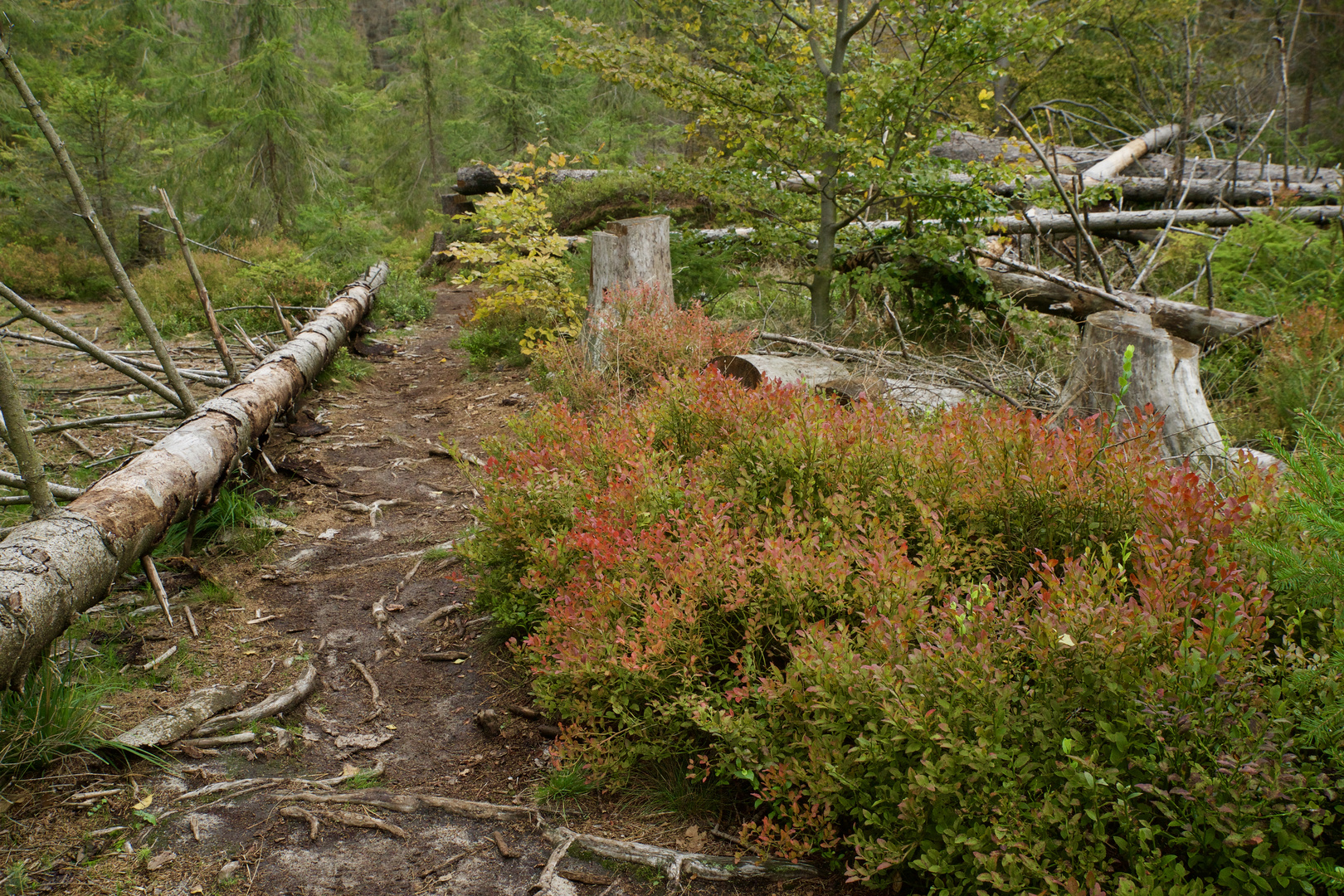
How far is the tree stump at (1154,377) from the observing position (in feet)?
14.3

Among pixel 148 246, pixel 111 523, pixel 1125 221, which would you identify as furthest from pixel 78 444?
pixel 148 246

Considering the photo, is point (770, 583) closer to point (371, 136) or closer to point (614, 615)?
point (614, 615)

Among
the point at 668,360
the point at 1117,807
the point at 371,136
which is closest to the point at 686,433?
the point at 668,360

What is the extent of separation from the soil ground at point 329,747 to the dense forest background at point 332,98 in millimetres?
10366

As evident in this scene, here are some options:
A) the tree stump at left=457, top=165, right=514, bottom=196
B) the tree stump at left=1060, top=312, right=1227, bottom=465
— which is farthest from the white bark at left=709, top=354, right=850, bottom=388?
the tree stump at left=457, top=165, right=514, bottom=196

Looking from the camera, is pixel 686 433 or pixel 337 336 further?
pixel 337 336

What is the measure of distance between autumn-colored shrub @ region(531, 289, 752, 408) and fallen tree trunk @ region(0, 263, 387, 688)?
236 cm

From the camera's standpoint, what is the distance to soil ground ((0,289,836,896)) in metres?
2.47

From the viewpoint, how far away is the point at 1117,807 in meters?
1.83

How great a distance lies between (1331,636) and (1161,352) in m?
2.79

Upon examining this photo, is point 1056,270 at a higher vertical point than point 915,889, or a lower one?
higher

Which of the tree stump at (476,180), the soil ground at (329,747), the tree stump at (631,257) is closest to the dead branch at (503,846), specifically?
the soil ground at (329,747)

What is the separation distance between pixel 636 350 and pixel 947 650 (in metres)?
4.53

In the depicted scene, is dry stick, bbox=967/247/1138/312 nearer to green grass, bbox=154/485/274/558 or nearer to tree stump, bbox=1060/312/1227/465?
tree stump, bbox=1060/312/1227/465
